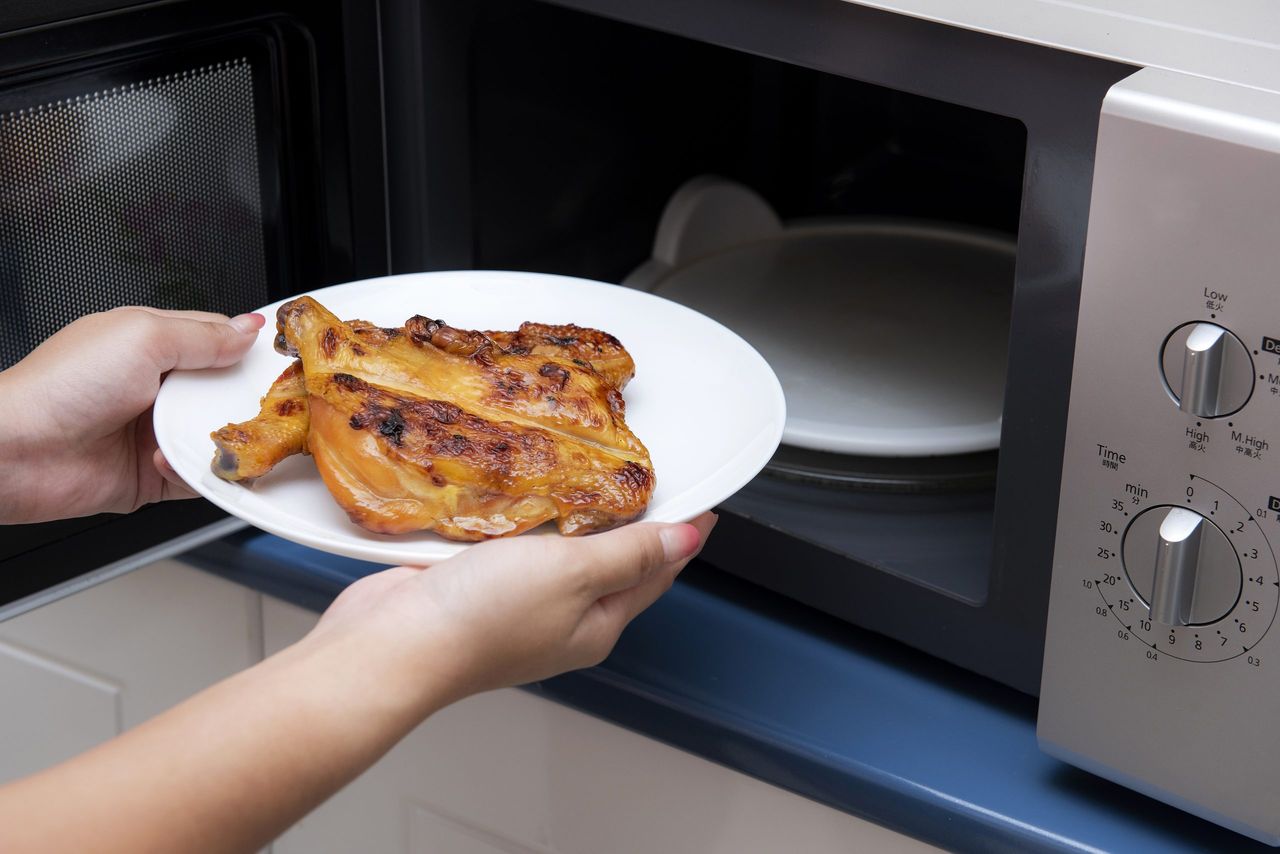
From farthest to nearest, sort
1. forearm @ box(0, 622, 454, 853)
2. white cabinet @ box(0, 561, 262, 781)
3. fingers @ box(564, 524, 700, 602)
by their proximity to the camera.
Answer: white cabinet @ box(0, 561, 262, 781)
fingers @ box(564, 524, 700, 602)
forearm @ box(0, 622, 454, 853)

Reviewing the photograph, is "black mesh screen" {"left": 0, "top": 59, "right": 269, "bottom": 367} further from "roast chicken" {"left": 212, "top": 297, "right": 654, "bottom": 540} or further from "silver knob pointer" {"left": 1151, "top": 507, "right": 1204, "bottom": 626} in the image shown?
"silver knob pointer" {"left": 1151, "top": 507, "right": 1204, "bottom": 626}

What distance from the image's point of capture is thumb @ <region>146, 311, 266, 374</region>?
0.66 meters

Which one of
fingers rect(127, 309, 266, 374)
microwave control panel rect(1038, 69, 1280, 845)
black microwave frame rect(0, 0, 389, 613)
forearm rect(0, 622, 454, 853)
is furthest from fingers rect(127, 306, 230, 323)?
microwave control panel rect(1038, 69, 1280, 845)

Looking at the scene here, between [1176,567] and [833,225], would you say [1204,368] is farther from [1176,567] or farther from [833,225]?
[833,225]

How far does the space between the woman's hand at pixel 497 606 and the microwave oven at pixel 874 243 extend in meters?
0.19

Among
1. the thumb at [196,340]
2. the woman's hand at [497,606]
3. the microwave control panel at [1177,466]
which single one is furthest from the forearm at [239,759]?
the microwave control panel at [1177,466]

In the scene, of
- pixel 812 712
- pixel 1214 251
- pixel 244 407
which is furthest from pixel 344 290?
pixel 1214 251

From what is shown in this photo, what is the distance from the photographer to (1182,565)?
1.81 ft

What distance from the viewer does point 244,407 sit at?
25.7 inches

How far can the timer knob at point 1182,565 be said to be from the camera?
0.55 m

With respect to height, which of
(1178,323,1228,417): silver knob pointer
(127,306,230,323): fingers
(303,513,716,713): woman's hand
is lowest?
(303,513,716,713): woman's hand

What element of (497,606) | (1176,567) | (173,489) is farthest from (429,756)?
(1176,567)

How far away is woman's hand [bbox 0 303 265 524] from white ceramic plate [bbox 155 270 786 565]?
0.02m

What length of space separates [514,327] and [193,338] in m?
0.18
